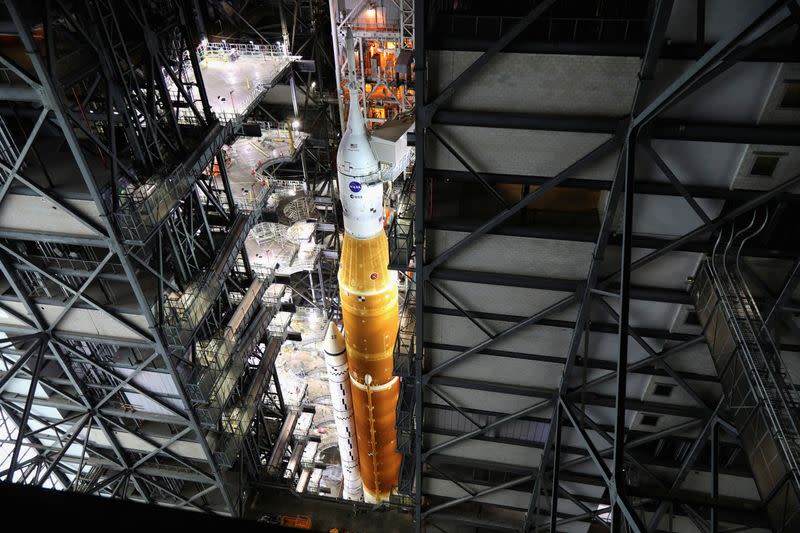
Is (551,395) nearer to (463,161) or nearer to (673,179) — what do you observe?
(673,179)

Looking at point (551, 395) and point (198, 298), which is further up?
point (198, 298)

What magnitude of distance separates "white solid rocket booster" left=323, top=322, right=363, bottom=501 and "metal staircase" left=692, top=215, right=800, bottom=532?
13.3 metres

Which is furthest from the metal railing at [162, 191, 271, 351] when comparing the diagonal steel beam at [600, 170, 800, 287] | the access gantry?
the diagonal steel beam at [600, 170, 800, 287]

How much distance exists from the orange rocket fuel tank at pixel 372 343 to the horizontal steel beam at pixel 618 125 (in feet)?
24.1

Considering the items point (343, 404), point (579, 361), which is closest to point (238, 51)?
point (343, 404)

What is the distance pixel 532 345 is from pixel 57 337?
1369 cm

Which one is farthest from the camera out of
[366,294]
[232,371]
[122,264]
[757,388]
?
[232,371]

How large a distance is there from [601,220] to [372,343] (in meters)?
9.92

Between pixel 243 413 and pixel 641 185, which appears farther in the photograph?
pixel 243 413

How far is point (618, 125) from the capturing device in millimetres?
11117

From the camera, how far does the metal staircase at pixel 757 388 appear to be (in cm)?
891

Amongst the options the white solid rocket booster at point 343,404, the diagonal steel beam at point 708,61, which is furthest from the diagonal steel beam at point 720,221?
the white solid rocket booster at point 343,404

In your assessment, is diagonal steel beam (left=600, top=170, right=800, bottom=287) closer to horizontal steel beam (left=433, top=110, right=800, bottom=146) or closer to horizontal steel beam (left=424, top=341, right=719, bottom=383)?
horizontal steel beam (left=433, top=110, right=800, bottom=146)

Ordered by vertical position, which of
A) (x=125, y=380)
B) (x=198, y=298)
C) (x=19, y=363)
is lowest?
(x=19, y=363)
